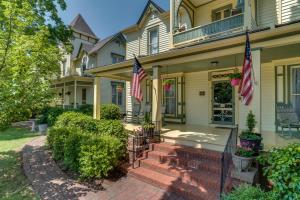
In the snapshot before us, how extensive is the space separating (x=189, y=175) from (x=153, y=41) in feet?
32.4

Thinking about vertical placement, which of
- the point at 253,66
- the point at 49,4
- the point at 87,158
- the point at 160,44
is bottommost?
the point at 87,158

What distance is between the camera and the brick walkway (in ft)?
14.8

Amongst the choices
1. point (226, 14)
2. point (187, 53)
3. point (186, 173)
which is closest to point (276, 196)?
point (186, 173)

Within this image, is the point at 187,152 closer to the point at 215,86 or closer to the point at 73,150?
the point at 73,150

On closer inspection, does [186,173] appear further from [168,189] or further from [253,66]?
[253,66]

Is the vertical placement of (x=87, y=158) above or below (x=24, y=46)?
below

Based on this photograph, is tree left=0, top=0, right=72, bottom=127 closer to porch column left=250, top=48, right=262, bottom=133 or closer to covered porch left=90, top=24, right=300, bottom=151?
covered porch left=90, top=24, right=300, bottom=151

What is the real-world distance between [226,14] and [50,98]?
8.87m

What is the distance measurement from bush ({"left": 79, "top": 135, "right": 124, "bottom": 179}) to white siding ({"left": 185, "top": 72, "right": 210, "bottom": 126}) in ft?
19.2

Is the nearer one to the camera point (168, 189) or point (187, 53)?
point (168, 189)

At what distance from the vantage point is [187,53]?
6867 millimetres

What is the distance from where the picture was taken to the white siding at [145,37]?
1197 centimetres

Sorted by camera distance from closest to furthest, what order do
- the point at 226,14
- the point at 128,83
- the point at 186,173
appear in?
the point at 186,173 → the point at 226,14 → the point at 128,83

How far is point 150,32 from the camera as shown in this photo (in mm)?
12867
